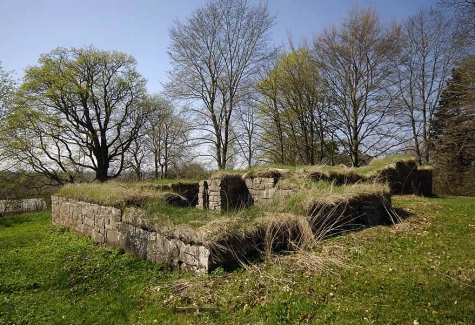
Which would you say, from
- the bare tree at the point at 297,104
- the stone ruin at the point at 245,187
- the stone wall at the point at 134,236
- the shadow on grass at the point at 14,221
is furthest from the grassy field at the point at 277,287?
the bare tree at the point at 297,104

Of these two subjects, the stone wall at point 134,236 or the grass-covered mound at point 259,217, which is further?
the grass-covered mound at point 259,217

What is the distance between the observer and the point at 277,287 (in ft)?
12.8

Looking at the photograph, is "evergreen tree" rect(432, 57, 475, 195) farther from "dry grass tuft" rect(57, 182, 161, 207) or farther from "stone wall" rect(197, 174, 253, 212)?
"dry grass tuft" rect(57, 182, 161, 207)

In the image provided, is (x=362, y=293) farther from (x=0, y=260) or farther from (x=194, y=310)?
(x=0, y=260)

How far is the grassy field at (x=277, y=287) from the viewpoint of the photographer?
3.26 metres

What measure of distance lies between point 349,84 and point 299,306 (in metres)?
19.8

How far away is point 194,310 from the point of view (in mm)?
3617

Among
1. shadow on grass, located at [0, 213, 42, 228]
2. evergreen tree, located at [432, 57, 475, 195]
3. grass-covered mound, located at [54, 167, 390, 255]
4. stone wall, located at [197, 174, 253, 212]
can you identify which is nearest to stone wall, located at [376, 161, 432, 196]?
evergreen tree, located at [432, 57, 475, 195]

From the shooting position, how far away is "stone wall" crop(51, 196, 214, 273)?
4.73 m

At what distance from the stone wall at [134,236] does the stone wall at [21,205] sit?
1121 cm

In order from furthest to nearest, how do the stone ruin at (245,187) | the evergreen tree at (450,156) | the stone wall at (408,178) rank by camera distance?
the evergreen tree at (450,156), the stone wall at (408,178), the stone ruin at (245,187)

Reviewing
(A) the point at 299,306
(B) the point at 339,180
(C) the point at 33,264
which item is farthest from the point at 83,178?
(A) the point at 299,306

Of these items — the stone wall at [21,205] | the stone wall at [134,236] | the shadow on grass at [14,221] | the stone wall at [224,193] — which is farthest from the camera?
the stone wall at [21,205]

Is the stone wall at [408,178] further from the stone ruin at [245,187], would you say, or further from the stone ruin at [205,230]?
the stone ruin at [245,187]
